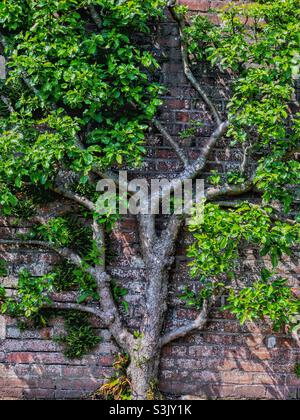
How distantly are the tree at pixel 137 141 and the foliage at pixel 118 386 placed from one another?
47 mm

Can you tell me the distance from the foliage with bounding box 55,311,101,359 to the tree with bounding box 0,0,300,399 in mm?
71

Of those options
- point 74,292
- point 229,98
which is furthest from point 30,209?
point 229,98

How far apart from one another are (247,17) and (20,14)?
1.20 metres

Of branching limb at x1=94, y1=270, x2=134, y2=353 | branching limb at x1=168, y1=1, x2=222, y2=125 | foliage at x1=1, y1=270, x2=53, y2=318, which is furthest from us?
branching limb at x1=168, y1=1, x2=222, y2=125

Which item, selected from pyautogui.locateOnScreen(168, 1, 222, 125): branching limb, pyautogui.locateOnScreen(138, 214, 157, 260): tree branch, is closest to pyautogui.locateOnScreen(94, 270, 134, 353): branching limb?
pyautogui.locateOnScreen(138, 214, 157, 260): tree branch

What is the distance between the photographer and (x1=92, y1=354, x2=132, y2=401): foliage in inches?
111

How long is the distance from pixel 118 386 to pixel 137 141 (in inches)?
50.9

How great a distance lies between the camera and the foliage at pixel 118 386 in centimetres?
283

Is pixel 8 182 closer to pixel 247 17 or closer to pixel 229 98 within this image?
pixel 229 98

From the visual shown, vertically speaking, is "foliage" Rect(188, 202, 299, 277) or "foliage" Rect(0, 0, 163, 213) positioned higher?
"foliage" Rect(0, 0, 163, 213)

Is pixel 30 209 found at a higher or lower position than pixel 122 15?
lower

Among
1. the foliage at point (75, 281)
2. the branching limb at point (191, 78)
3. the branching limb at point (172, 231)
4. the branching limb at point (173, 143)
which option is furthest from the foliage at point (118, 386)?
the branching limb at point (191, 78)

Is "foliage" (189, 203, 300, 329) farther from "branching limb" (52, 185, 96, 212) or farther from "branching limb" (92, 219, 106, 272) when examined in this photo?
"branching limb" (52, 185, 96, 212)

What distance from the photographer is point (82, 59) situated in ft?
8.99
